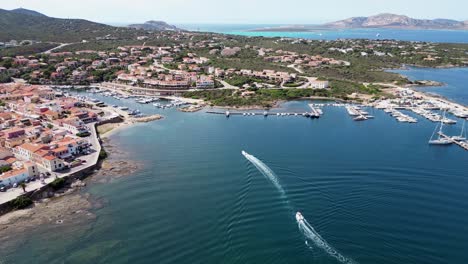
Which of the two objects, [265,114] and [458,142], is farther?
[265,114]

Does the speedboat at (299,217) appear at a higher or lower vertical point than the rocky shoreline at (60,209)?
higher

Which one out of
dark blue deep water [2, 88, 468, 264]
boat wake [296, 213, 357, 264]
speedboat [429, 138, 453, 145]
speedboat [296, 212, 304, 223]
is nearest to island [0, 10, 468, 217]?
dark blue deep water [2, 88, 468, 264]

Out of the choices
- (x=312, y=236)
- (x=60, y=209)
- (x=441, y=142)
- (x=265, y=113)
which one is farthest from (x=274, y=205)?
(x=265, y=113)

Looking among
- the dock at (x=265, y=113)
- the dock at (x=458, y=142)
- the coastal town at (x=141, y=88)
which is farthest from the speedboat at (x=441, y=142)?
the dock at (x=265, y=113)

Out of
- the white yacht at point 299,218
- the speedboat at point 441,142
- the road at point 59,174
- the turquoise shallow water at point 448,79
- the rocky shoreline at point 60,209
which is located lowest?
the rocky shoreline at point 60,209

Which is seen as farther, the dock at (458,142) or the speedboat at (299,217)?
the dock at (458,142)

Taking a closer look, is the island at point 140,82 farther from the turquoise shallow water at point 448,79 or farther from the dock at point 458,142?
the dock at point 458,142

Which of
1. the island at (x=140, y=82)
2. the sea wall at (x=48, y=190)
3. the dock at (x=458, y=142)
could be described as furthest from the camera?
the dock at (x=458, y=142)

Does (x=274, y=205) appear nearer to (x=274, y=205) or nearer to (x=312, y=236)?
(x=274, y=205)
